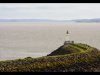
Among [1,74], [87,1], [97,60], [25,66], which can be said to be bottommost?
[97,60]

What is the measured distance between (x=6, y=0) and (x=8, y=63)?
305 inches

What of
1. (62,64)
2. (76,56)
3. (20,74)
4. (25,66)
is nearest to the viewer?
A: (20,74)

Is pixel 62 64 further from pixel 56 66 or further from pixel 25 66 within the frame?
Answer: pixel 25 66

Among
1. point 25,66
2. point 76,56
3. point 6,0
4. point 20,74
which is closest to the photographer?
point 6,0

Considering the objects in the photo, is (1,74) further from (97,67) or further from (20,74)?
(97,67)

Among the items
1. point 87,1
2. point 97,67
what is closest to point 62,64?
point 97,67

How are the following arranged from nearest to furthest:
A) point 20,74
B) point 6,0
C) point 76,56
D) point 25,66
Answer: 1. point 6,0
2. point 20,74
3. point 25,66
4. point 76,56

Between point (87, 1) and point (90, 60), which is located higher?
point (87, 1)

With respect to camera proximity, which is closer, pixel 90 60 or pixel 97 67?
pixel 97 67

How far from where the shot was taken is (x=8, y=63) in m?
16.1

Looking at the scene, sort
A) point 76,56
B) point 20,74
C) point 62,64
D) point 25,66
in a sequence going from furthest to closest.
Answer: point 76,56 < point 62,64 < point 25,66 < point 20,74

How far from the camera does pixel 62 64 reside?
1691cm

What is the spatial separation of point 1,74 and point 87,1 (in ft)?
11.5

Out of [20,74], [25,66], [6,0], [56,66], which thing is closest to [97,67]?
[56,66]
